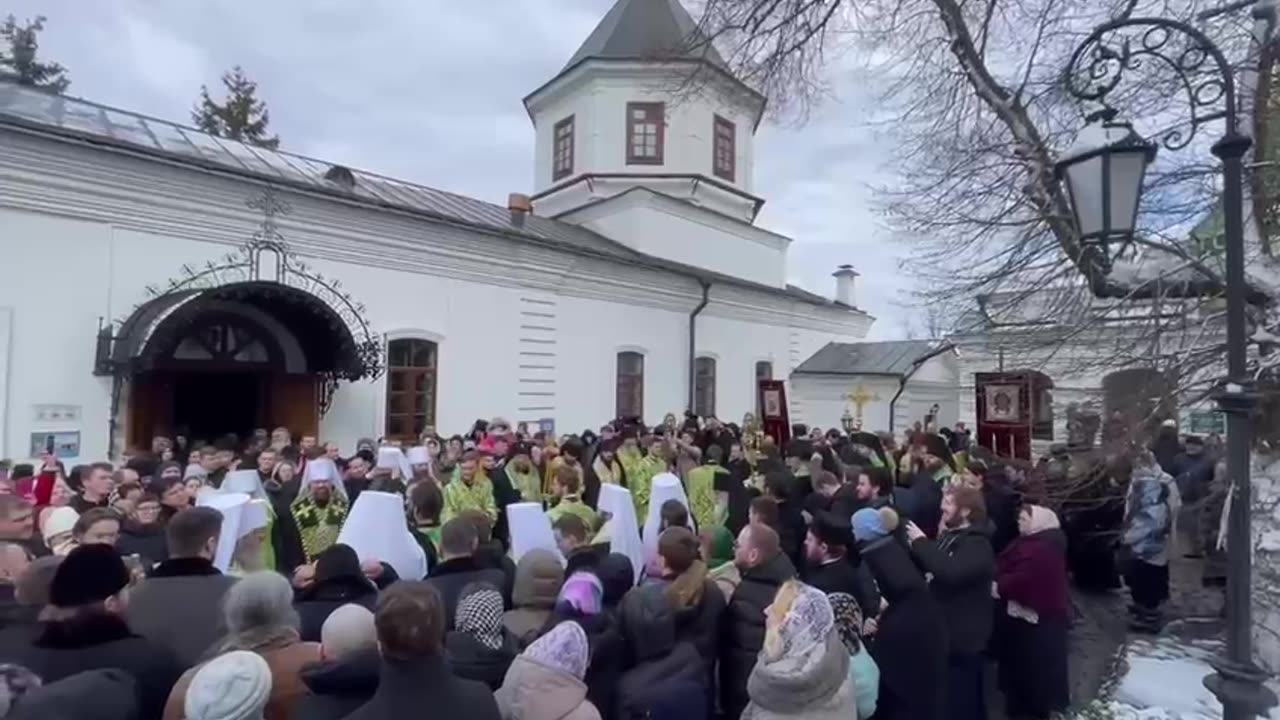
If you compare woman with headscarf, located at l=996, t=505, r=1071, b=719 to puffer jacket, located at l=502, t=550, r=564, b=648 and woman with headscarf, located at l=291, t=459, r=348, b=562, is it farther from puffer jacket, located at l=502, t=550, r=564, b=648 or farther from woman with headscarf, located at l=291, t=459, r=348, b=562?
woman with headscarf, located at l=291, t=459, r=348, b=562

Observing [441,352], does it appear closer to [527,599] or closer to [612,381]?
[612,381]

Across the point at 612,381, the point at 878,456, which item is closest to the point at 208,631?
the point at 878,456

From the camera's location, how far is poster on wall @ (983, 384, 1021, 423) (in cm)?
1089

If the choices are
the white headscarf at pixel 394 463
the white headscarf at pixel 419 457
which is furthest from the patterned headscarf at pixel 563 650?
the white headscarf at pixel 419 457

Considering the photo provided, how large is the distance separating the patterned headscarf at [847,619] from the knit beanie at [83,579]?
2.88 metres

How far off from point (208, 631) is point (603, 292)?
44.0 feet

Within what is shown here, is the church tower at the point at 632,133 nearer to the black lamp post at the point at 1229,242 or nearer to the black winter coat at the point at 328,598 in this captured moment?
the black lamp post at the point at 1229,242

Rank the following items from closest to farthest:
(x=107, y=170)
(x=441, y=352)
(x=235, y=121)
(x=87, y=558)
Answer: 1. (x=87, y=558)
2. (x=107, y=170)
3. (x=441, y=352)
4. (x=235, y=121)

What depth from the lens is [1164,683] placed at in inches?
234

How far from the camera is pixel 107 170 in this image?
30.7 feet

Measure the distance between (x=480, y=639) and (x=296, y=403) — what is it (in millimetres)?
8946

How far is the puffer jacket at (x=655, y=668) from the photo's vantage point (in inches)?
129

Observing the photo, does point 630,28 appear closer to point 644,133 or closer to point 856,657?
point 644,133

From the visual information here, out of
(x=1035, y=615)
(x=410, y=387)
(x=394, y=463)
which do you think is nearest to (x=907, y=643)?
(x=1035, y=615)
